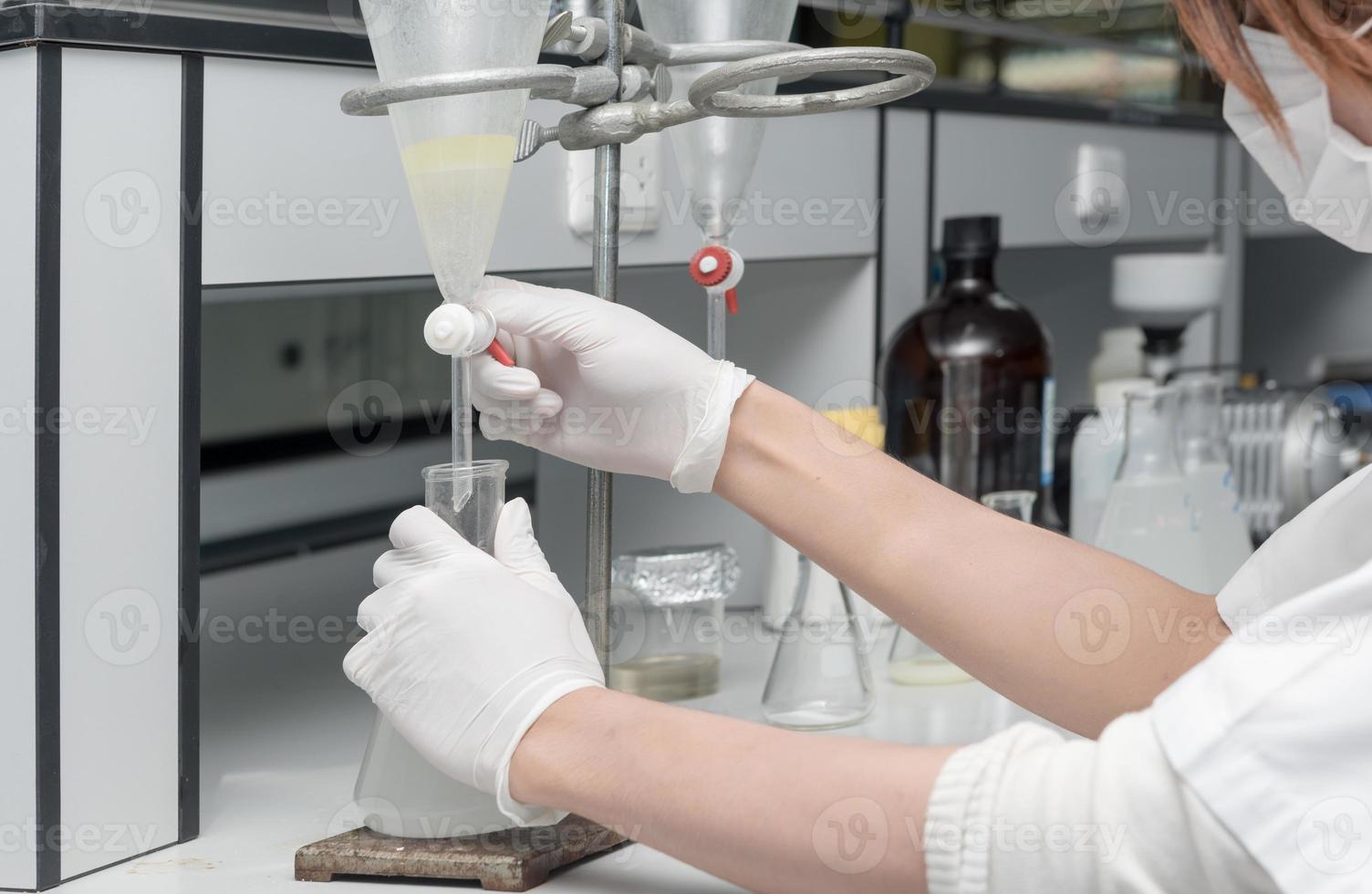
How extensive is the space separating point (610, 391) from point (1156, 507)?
71 centimetres

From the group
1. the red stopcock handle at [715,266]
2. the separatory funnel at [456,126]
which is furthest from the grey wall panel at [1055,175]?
the separatory funnel at [456,126]

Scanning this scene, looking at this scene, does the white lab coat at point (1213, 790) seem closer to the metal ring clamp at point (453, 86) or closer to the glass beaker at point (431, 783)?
the glass beaker at point (431, 783)

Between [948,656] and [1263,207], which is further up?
[1263,207]

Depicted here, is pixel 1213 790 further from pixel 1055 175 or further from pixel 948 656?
pixel 1055 175

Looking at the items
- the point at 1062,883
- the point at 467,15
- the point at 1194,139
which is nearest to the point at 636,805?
the point at 1062,883

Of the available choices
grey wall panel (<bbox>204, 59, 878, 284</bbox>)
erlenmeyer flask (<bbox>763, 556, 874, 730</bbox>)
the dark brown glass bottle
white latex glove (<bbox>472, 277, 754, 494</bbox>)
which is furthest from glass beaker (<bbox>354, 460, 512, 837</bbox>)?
the dark brown glass bottle

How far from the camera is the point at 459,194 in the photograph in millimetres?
769

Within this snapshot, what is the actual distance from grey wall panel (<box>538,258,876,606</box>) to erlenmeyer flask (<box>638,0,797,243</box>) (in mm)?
470

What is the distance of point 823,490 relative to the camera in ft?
3.23

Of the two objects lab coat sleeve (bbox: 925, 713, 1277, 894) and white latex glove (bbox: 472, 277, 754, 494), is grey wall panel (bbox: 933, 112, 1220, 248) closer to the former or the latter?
white latex glove (bbox: 472, 277, 754, 494)
